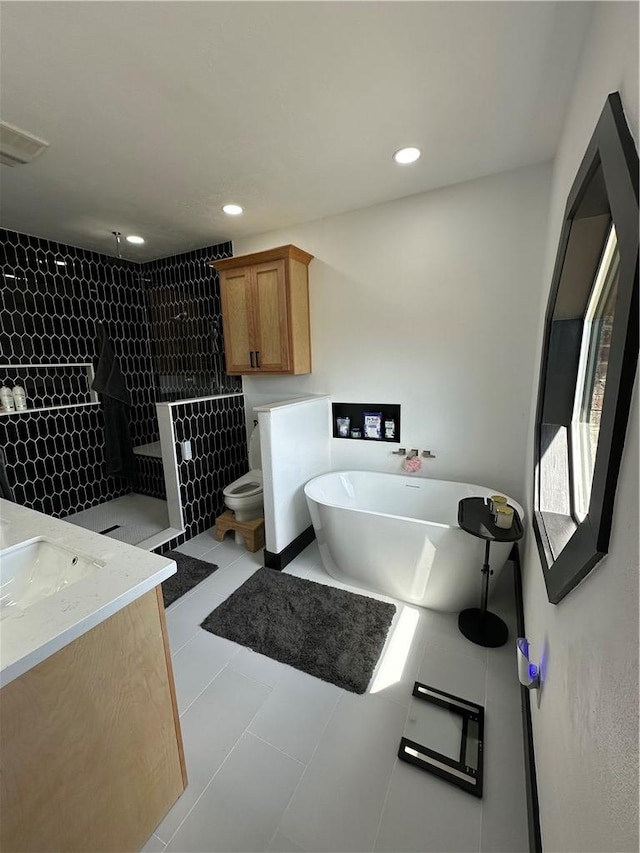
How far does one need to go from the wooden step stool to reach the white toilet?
70 millimetres

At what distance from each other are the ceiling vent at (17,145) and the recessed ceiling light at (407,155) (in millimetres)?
1917

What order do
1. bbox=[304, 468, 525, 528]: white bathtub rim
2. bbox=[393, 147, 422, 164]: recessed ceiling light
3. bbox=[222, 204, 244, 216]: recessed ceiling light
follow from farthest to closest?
bbox=[222, 204, 244, 216]: recessed ceiling light, bbox=[304, 468, 525, 528]: white bathtub rim, bbox=[393, 147, 422, 164]: recessed ceiling light

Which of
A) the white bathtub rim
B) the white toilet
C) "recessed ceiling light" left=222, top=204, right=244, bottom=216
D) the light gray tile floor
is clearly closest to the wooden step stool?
the white toilet

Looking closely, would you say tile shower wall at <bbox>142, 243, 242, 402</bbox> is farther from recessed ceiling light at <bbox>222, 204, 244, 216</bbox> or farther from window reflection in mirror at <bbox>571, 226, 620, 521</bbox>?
window reflection in mirror at <bbox>571, 226, 620, 521</bbox>

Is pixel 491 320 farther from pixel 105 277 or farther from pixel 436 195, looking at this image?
pixel 105 277

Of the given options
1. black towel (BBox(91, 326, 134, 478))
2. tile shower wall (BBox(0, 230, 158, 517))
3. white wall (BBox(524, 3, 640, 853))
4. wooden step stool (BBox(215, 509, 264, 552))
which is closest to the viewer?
white wall (BBox(524, 3, 640, 853))

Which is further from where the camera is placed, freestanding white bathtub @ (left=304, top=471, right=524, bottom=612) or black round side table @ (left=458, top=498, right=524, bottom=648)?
freestanding white bathtub @ (left=304, top=471, right=524, bottom=612)

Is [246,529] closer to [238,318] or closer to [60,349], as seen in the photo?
[238,318]

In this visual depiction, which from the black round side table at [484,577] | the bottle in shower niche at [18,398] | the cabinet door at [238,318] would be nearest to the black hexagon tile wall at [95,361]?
the bottle in shower niche at [18,398]

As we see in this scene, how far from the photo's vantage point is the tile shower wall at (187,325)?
3605 millimetres

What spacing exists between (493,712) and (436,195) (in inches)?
121

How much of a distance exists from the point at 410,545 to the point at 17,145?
3057 mm

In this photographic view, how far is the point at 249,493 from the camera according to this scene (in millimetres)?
2875

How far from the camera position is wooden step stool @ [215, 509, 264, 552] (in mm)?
2812
